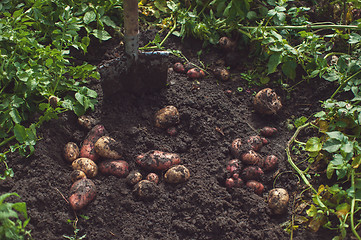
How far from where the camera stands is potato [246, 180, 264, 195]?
2609 millimetres

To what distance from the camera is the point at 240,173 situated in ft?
8.82

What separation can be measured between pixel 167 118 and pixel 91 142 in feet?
1.93

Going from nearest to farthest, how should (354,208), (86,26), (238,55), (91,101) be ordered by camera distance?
(354,208) → (91,101) → (86,26) → (238,55)

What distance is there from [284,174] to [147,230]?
41.0 inches

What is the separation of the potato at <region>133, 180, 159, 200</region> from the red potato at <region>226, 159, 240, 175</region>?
54 cm

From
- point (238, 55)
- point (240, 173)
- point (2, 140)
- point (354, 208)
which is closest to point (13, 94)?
point (2, 140)

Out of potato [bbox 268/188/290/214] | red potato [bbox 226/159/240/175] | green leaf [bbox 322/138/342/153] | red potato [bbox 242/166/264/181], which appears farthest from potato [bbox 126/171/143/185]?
green leaf [bbox 322/138/342/153]

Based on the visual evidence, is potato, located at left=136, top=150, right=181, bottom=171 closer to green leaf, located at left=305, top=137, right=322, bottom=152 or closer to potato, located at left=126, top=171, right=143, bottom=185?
potato, located at left=126, top=171, right=143, bottom=185

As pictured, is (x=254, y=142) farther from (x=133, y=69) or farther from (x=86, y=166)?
(x=86, y=166)

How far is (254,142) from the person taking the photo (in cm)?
279

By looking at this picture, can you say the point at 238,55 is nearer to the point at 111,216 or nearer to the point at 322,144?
the point at 322,144

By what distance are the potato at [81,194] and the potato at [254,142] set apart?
3.71 ft

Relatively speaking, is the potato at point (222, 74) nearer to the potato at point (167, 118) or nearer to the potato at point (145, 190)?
the potato at point (167, 118)

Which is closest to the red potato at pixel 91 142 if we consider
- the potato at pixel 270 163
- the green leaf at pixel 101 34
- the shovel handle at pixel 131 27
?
the shovel handle at pixel 131 27
